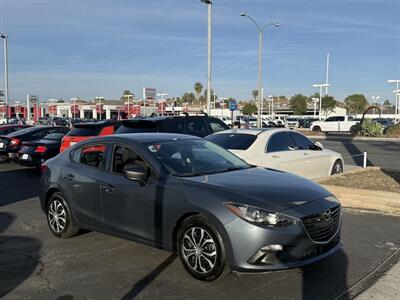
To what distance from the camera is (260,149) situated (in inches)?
352

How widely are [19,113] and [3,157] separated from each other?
84496mm

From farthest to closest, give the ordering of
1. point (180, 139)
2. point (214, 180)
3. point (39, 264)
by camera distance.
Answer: point (180, 139) → point (39, 264) → point (214, 180)

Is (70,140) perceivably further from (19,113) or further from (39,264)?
(19,113)

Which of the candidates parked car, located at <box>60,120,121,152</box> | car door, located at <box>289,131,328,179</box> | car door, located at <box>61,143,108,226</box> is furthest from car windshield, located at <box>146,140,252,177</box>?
parked car, located at <box>60,120,121,152</box>

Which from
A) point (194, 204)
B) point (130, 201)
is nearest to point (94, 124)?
point (130, 201)

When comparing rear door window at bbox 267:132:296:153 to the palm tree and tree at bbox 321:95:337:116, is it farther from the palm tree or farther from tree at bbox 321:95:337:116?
the palm tree

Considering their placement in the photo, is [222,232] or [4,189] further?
[4,189]

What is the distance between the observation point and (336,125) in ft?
151

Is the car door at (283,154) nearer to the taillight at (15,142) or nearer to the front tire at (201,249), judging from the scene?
the front tire at (201,249)

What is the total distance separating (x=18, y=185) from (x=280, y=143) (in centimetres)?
675

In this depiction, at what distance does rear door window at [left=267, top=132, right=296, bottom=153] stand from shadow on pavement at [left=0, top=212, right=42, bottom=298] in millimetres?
4733

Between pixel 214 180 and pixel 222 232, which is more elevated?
pixel 214 180

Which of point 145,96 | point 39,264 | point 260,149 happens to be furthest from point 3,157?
point 145,96

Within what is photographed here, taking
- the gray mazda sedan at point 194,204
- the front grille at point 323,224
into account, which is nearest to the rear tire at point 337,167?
the gray mazda sedan at point 194,204
